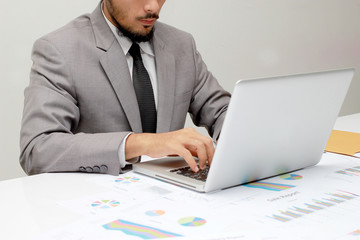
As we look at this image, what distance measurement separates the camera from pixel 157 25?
178 cm

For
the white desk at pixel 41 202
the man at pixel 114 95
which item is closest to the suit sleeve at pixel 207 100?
the man at pixel 114 95

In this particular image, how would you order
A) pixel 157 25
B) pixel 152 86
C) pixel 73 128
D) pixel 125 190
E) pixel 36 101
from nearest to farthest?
pixel 125 190
pixel 36 101
pixel 73 128
pixel 152 86
pixel 157 25

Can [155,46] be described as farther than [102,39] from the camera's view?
Yes

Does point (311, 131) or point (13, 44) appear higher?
point (311, 131)

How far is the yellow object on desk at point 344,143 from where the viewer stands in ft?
4.46

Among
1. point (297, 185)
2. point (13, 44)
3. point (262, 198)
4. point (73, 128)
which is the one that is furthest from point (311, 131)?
point (13, 44)

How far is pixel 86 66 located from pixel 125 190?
0.61 meters

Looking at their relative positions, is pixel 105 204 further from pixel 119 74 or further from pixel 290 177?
pixel 119 74

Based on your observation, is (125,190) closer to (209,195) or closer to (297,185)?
(209,195)

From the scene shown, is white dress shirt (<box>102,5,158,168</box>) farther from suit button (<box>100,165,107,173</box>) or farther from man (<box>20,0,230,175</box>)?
suit button (<box>100,165,107,173</box>)

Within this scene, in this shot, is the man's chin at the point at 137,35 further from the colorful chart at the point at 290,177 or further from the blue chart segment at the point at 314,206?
the blue chart segment at the point at 314,206

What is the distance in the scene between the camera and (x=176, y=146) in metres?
1.07

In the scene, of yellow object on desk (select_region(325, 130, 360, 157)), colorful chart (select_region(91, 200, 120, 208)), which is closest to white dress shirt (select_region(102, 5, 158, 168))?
yellow object on desk (select_region(325, 130, 360, 157))

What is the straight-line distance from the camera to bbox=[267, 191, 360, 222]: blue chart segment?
2.77 ft
